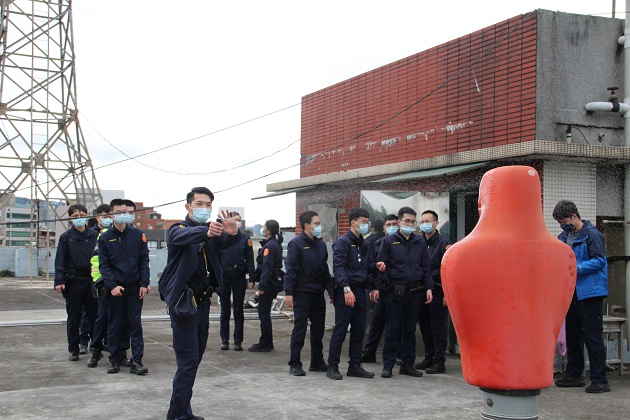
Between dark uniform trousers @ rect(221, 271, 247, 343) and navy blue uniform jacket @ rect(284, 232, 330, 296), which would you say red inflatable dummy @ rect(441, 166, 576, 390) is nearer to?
navy blue uniform jacket @ rect(284, 232, 330, 296)

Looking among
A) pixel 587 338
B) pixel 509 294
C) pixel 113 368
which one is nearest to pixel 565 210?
pixel 587 338

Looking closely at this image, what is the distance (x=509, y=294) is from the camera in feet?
5.98

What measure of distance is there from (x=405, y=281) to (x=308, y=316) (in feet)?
3.89

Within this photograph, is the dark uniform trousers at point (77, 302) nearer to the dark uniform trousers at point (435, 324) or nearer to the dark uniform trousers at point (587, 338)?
Answer: the dark uniform trousers at point (435, 324)

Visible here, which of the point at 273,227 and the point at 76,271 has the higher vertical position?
the point at 273,227

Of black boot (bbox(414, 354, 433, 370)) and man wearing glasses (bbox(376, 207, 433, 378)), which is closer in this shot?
man wearing glasses (bbox(376, 207, 433, 378))

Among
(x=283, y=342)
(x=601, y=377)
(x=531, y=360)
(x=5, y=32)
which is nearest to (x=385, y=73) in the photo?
(x=283, y=342)

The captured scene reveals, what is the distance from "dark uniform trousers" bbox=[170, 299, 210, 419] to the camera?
527cm

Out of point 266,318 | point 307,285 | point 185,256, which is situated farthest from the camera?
point 266,318

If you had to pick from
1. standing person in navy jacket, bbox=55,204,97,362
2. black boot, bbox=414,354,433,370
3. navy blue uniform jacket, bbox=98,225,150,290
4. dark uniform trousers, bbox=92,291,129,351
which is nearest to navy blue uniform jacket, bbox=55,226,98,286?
standing person in navy jacket, bbox=55,204,97,362

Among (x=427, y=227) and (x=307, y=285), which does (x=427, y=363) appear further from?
(x=307, y=285)

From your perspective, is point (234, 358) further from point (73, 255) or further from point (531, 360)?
point (531, 360)

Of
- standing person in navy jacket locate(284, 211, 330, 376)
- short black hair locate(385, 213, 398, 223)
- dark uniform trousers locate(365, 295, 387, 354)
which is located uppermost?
short black hair locate(385, 213, 398, 223)

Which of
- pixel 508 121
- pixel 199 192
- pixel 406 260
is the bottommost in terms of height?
pixel 406 260
